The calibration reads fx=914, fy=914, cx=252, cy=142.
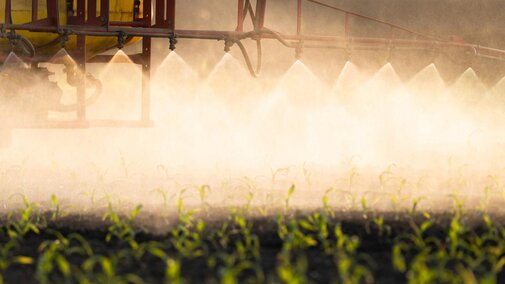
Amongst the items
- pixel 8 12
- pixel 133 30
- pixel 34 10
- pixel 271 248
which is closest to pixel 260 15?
pixel 133 30

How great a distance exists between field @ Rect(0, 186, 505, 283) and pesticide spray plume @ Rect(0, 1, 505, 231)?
0.31 metres

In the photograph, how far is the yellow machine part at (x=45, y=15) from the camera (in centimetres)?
884

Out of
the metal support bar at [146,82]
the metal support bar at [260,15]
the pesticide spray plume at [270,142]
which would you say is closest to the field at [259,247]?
the pesticide spray plume at [270,142]

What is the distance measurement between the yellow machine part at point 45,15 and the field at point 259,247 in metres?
2.72

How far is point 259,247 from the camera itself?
5.56 m

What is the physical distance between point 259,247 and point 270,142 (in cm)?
524

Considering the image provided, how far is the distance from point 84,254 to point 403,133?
7.20 metres

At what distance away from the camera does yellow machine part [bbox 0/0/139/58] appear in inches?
348

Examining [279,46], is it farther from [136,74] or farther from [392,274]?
[392,274]

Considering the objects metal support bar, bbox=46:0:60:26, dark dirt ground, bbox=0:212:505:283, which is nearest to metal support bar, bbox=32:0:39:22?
metal support bar, bbox=46:0:60:26

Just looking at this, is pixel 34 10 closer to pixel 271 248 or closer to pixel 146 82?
pixel 146 82

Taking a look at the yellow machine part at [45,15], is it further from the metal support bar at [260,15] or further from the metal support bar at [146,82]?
the metal support bar at [260,15]

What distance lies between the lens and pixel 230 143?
1054cm

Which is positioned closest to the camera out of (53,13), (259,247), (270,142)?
(259,247)
